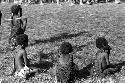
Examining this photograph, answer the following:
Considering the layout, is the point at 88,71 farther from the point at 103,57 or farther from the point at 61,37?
the point at 61,37

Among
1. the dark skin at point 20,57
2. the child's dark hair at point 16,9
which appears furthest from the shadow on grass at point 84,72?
the child's dark hair at point 16,9

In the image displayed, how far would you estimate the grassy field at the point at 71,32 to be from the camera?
15.8 meters

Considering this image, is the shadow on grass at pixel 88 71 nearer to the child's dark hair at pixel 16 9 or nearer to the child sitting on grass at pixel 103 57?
the child sitting on grass at pixel 103 57

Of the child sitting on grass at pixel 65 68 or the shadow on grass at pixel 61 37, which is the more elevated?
the child sitting on grass at pixel 65 68

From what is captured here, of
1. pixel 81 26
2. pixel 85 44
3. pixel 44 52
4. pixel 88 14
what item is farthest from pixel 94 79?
pixel 88 14

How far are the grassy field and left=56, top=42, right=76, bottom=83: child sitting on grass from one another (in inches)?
39.3

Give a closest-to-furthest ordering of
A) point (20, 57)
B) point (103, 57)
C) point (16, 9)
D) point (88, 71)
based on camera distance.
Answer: point (103, 57) < point (20, 57) < point (88, 71) < point (16, 9)

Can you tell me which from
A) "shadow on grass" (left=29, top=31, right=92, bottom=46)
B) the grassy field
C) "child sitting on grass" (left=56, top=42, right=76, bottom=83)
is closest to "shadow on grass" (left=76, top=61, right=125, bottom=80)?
the grassy field

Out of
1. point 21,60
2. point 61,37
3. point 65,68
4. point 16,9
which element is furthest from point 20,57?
point 61,37

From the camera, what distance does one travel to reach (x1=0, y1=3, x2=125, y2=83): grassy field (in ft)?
51.9

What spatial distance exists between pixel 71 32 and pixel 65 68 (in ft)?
37.3

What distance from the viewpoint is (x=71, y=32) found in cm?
2397

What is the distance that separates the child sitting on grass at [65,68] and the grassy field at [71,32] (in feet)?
3.27

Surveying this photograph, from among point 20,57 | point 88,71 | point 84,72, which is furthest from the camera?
point 88,71
